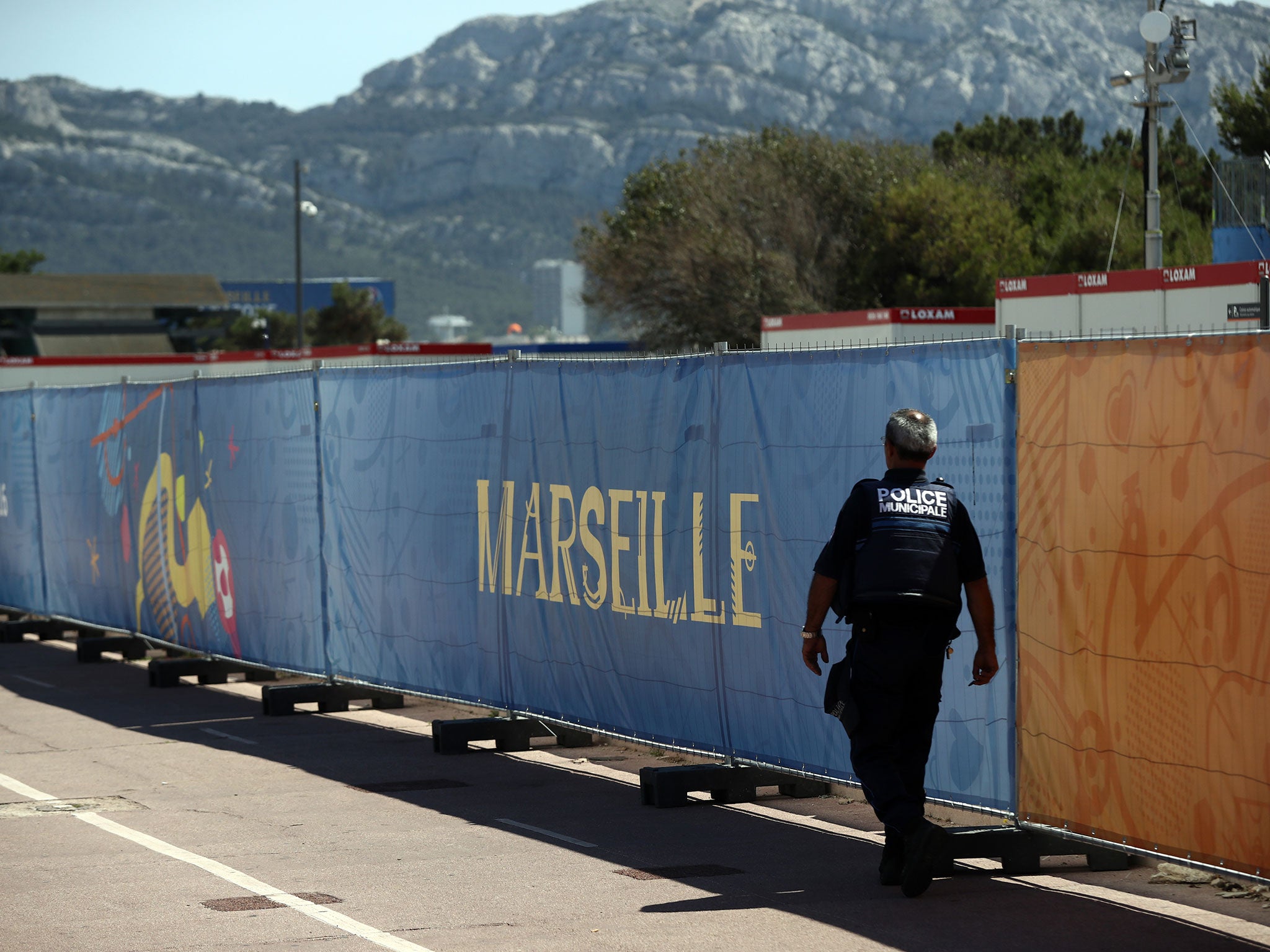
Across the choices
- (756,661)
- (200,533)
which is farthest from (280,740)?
(756,661)

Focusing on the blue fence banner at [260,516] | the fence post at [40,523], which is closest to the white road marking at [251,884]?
the blue fence banner at [260,516]

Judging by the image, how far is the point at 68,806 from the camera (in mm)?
9492

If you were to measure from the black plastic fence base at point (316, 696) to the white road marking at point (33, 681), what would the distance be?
3.21 m

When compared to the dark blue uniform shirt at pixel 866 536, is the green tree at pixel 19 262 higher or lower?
higher

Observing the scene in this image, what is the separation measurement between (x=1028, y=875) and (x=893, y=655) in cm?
123

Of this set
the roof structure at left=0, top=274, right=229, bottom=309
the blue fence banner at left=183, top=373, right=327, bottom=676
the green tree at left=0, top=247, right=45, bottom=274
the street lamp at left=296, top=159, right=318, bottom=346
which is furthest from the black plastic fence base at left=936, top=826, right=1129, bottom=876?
the green tree at left=0, top=247, right=45, bottom=274

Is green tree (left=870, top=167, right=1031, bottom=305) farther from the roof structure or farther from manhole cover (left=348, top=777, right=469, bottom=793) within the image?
the roof structure

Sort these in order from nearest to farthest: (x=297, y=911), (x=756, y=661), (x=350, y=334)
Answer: (x=297, y=911) < (x=756, y=661) < (x=350, y=334)

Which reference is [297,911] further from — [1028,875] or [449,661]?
[449,661]

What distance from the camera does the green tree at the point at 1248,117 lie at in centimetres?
5369

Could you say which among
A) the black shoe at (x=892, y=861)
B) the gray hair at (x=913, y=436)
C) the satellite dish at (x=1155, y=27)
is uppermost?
the satellite dish at (x=1155, y=27)

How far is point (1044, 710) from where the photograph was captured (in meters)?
7.00

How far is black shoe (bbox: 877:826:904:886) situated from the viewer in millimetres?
6906

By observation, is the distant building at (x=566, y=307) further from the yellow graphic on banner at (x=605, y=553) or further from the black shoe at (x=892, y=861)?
the black shoe at (x=892, y=861)
